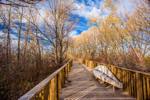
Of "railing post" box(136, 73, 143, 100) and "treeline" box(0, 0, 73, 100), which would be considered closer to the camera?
"railing post" box(136, 73, 143, 100)

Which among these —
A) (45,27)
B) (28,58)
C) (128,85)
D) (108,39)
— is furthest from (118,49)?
(128,85)

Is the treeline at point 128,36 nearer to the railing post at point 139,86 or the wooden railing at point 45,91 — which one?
the railing post at point 139,86

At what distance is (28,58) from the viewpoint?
1598 centimetres

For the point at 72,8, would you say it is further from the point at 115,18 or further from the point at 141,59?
the point at 141,59

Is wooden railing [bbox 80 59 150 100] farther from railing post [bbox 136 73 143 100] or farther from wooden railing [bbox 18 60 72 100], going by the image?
wooden railing [bbox 18 60 72 100]

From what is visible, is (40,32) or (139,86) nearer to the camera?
(139,86)

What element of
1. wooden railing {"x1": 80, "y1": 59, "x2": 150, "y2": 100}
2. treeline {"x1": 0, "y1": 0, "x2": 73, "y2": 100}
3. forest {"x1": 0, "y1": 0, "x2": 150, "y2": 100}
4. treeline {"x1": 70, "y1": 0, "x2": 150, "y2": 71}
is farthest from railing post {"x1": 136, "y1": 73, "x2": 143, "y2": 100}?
treeline {"x1": 0, "y1": 0, "x2": 73, "y2": 100}

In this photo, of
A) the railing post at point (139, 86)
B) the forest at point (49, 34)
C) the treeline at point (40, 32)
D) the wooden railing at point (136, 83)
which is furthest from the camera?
the treeline at point (40, 32)

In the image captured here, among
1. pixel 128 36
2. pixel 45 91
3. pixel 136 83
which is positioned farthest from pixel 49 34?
pixel 45 91

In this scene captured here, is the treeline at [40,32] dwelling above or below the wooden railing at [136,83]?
above

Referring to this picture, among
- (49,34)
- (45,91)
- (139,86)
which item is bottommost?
(139,86)

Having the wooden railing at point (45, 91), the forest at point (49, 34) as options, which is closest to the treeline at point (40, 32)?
the forest at point (49, 34)

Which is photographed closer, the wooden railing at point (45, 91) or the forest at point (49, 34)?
the wooden railing at point (45, 91)

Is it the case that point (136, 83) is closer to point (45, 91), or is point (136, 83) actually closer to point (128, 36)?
point (45, 91)
